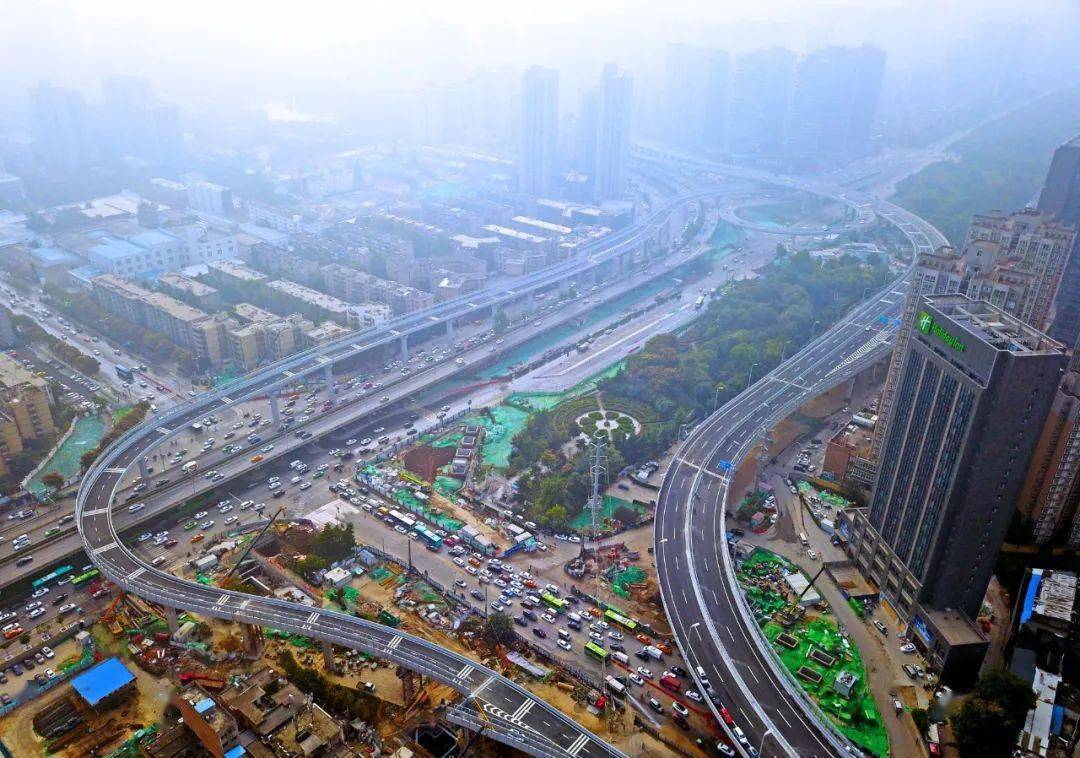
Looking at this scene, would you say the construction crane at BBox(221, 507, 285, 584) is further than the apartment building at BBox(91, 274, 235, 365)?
No

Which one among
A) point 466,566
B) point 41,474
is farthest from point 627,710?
point 41,474

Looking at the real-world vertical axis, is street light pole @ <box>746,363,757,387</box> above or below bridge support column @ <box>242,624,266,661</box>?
above

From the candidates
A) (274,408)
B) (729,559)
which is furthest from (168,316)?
(729,559)

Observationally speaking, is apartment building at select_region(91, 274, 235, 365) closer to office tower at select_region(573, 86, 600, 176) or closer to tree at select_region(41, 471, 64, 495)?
tree at select_region(41, 471, 64, 495)

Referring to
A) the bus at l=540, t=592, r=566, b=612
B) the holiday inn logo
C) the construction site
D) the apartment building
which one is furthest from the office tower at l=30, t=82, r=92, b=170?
the holiday inn logo

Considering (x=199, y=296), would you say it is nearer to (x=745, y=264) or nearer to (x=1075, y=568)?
(x=745, y=264)

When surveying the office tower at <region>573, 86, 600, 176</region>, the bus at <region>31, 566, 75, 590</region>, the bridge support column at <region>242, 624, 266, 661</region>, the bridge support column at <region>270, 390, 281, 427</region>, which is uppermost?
the office tower at <region>573, 86, 600, 176</region>
